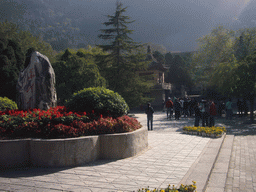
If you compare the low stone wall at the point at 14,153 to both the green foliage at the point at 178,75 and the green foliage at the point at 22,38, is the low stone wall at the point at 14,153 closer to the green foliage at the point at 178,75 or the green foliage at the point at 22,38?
the green foliage at the point at 22,38

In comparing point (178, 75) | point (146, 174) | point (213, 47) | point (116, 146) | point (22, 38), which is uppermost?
point (22, 38)

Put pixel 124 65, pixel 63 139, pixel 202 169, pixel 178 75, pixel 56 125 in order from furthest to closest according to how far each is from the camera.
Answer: pixel 178 75 → pixel 124 65 → pixel 56 125 → pixel 63 139 → pixel 202 169

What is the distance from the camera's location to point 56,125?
6301mm

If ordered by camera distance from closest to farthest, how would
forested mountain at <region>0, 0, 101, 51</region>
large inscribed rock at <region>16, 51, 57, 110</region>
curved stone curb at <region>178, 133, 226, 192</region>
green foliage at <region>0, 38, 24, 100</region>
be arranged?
curved stone curb at <region>178, 133, 226, 192</region>
large inscribed rock at <region>16, 51, 57, 110</region>
green foliage at <region>0, 38, 24, 100</region>
forested mountain at <region>0, 0, 101, 51</region>

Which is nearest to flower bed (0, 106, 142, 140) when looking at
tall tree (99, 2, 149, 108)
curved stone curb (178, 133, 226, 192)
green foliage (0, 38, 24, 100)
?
curved stone curb (178, 133, 226, 192)

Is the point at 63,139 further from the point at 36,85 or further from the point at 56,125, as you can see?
the point at 36,85

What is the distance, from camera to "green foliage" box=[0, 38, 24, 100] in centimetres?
2158

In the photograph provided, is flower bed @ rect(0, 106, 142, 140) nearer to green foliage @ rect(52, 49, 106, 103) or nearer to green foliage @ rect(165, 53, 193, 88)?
green foliage @ rect(52, 49, 106, 103)

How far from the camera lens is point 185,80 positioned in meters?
55.4

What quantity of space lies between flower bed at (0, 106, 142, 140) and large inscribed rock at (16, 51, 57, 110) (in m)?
1.55

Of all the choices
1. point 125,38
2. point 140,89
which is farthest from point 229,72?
point 125,38

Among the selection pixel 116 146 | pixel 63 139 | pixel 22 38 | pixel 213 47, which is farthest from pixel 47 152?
pixel 22 38

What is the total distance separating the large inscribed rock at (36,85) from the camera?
8.79 meters

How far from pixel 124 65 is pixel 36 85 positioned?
1972cm
